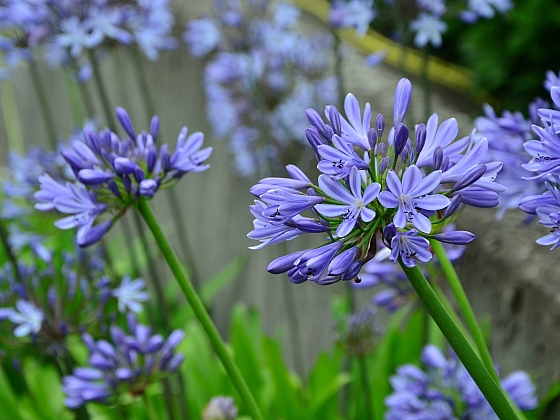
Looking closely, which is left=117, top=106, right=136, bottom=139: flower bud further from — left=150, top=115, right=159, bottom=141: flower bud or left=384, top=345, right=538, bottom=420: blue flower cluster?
left=384, top=345, right=538, bottom=420: blue flower cluster

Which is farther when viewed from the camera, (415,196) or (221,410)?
(221,410)

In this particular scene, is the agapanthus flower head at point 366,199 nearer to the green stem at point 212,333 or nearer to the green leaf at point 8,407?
the green stem at point 212,333

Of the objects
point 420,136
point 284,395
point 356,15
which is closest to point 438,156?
point 420,136

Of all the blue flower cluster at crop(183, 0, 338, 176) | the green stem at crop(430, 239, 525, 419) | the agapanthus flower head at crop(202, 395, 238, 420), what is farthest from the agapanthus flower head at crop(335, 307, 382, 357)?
the blue flower cluster at crop(183, 0, 338, 176)

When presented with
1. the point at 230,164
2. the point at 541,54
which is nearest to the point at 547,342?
the point at 541,54

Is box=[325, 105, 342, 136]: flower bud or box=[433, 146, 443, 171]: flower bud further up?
box=[325, 105, 342, 136]: flower bud

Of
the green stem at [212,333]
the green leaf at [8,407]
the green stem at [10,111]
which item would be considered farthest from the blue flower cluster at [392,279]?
the green stem at [10,111]

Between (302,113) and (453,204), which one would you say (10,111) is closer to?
(302,113)
